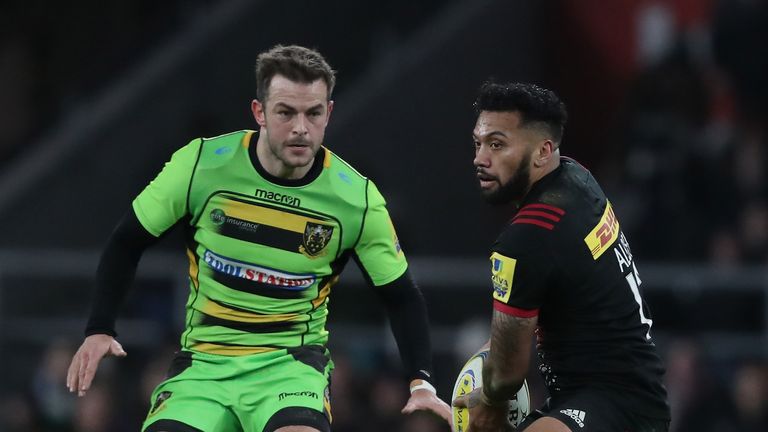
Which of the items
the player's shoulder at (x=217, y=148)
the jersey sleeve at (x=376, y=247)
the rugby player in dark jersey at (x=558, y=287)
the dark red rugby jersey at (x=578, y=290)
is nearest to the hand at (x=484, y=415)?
the rugby player in dark jersey at (x=558, y=287)

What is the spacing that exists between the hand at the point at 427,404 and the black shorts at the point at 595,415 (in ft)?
1.44

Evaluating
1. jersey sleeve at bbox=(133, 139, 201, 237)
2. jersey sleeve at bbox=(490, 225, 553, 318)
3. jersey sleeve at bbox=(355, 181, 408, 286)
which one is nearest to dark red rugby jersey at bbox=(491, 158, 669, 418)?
jersey sleeve at bbox=(490, 225, 553, 318)

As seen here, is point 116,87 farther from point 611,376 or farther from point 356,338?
point 611,376

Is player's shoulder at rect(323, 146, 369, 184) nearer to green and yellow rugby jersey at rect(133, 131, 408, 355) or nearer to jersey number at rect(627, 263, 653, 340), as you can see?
green and yellow rugby jersey at rect(133, 131, 408, 355)

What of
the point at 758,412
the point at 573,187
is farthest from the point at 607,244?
the point at 758,412

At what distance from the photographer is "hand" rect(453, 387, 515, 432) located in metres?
6.71

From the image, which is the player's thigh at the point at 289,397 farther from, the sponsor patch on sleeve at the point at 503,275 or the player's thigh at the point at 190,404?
the sponsor patch on sleeve at the point at 503,275

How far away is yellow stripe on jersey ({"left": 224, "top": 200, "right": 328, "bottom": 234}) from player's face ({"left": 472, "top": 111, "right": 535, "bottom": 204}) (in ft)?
2.75

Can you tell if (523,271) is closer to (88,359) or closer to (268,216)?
(268,216)

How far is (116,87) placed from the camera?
15086 millimetres

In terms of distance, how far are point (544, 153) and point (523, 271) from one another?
545mm

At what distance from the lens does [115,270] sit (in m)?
6.97

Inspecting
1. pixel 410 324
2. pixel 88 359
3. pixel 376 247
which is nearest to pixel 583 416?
pixel 410 324

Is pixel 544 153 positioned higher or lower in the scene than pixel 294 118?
lower
